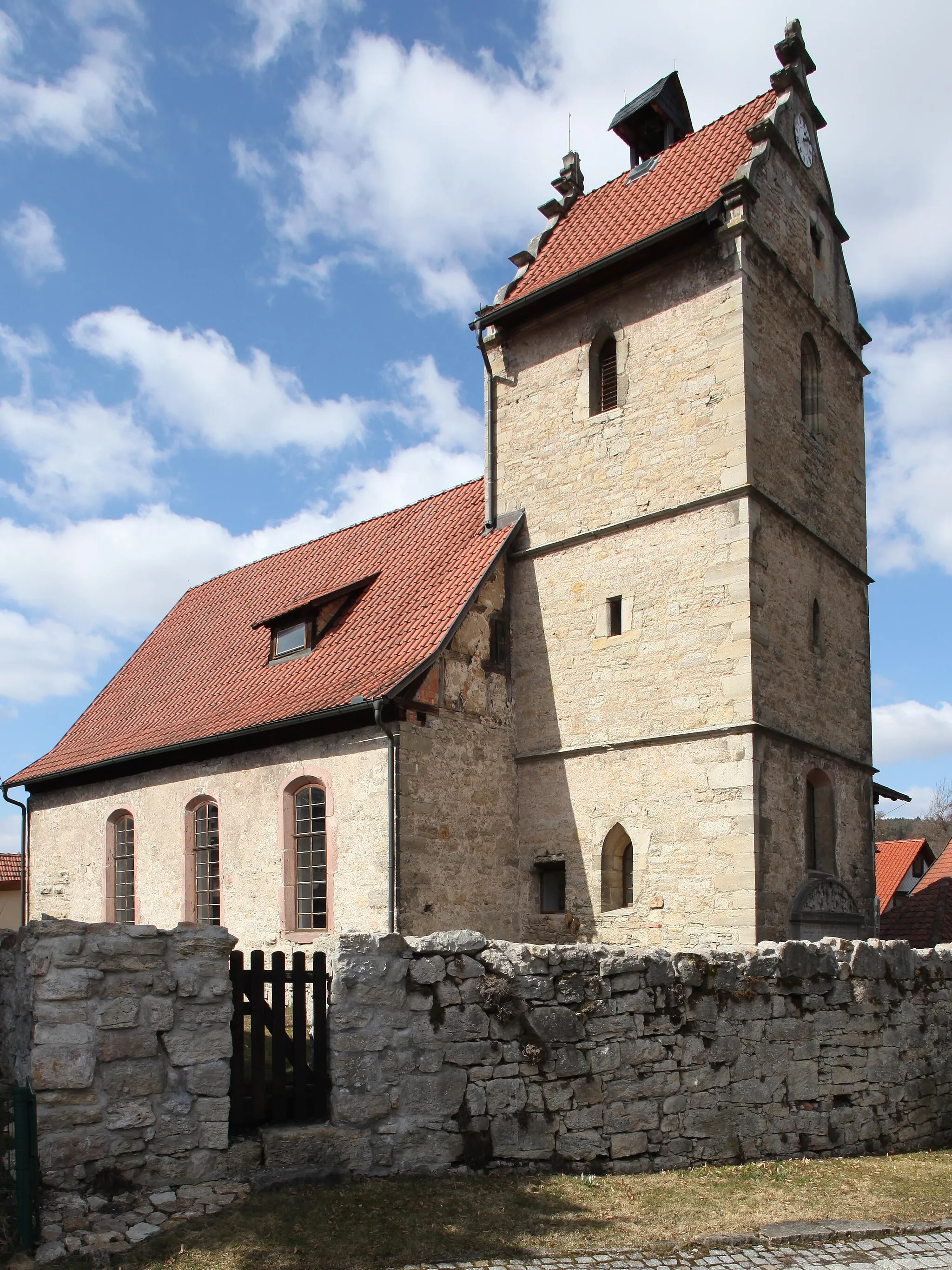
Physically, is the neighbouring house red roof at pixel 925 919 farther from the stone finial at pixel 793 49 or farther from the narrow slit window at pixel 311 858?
the stone finial at pixel 793 49

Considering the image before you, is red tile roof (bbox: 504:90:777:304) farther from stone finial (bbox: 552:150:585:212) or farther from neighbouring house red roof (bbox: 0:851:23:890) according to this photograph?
neighbouring house red roof (bbox: 0:851:23:890)

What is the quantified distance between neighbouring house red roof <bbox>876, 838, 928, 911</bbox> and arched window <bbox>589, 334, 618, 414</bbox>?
2054 centimetres

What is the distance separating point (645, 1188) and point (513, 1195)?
1012 mm

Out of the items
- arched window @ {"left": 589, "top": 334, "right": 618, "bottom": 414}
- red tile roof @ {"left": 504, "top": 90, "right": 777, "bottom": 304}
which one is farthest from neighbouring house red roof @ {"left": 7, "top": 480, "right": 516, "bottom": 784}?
red tile roof @ {"left": 504, "top": 90, "right": 777, "bottom": 304}

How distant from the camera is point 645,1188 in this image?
767 cm

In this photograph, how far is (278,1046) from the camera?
7453mm

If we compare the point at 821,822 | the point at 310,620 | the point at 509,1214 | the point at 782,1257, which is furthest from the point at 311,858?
the point at 782,1257

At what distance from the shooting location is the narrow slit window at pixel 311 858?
14.7 m

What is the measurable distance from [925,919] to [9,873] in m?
25.6

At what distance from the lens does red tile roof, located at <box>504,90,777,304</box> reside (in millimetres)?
15531

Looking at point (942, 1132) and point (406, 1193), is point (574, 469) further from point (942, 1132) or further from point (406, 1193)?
point (406, 1193)

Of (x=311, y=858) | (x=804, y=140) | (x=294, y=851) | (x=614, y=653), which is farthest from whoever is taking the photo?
(x=804, y=140)

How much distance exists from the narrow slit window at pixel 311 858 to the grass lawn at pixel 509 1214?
7380mm

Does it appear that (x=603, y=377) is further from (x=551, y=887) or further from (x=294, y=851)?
(x=294, y=851)
